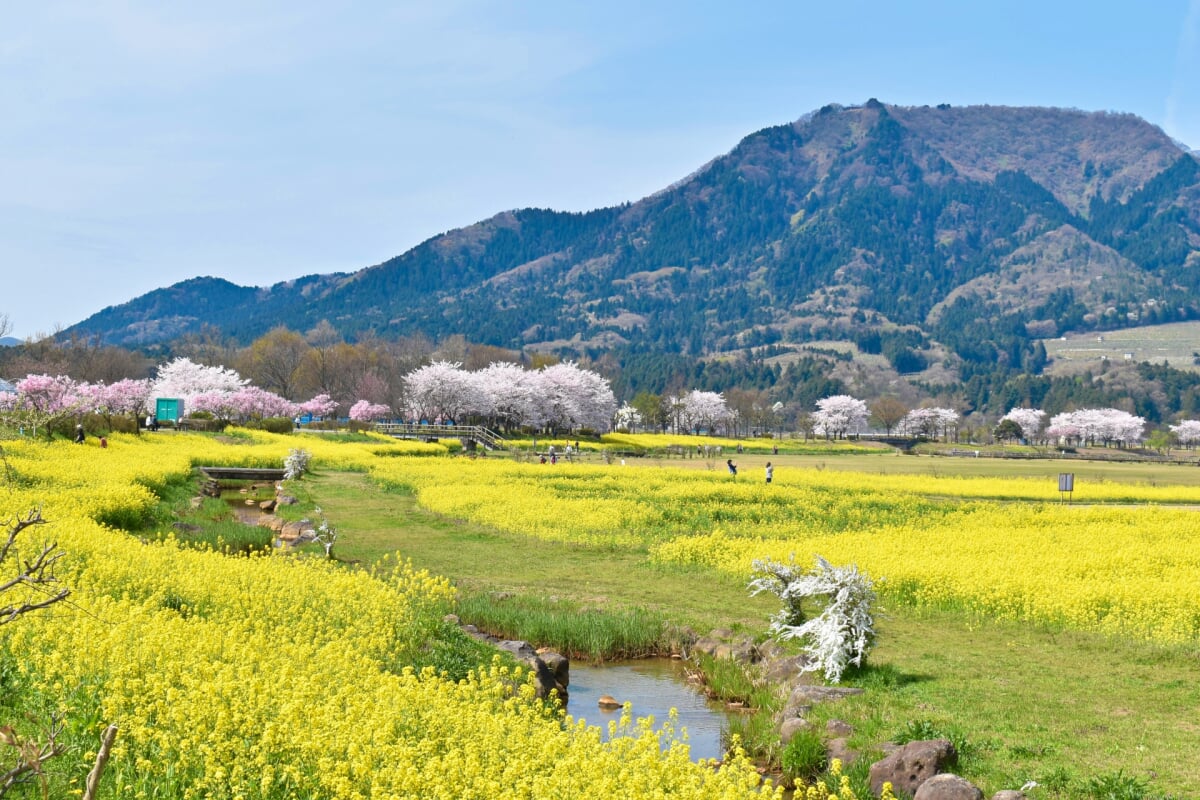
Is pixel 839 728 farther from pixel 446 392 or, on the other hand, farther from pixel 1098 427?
pixel 1098 427

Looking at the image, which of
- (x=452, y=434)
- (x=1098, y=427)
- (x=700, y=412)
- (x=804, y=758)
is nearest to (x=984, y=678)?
(x=804, y=758)

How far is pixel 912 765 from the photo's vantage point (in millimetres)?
9945

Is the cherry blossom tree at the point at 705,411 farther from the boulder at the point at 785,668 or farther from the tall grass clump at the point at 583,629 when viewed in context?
the boulder at the point at 785,668

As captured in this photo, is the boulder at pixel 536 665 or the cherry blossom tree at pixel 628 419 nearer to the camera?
the boulder at pixel 536 665

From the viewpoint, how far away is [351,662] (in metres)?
11.3

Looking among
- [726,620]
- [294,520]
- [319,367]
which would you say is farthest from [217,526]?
[319,367]

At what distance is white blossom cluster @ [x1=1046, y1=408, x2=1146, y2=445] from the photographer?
18038cm

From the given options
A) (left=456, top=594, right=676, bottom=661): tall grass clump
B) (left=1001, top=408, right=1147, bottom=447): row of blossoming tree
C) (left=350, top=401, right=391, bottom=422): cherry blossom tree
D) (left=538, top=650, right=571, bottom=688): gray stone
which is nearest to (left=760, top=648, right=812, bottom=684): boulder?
(left=456, top=594, right=676, bottom=661): tall grass clump

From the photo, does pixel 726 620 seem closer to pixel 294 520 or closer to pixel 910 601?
pixel 910 601

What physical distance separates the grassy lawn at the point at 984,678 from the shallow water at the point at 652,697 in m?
1.55

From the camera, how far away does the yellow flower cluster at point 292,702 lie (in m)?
7.28

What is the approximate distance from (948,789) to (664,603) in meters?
11.3

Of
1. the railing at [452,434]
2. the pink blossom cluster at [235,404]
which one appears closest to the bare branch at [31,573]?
the railing at [452,434]

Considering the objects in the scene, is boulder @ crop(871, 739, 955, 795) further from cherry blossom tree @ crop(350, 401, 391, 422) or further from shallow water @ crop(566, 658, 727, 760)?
cherry blossom tree @ crop(350, 401, 391, 422)
